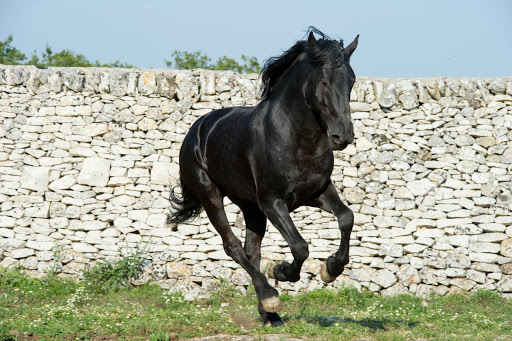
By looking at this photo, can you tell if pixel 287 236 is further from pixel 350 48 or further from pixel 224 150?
pixel 350 48

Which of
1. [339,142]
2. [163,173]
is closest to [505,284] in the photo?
[163,173]

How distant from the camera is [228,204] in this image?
34.9 ft

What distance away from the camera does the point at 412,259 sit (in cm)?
1023

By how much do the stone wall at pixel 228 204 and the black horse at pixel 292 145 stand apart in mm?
4197

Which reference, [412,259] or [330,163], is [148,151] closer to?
[412,259]

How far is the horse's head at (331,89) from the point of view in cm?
485

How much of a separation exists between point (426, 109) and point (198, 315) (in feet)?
18.1

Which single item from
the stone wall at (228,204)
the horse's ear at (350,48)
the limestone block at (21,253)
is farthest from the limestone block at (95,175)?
the horse's ear at (350,48)

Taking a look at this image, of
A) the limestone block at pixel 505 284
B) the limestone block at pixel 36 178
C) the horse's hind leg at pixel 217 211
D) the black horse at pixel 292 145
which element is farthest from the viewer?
the limestone block at pixel 36 178

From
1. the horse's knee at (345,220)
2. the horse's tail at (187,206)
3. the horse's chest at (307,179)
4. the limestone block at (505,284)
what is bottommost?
the limestone block at (505,284)

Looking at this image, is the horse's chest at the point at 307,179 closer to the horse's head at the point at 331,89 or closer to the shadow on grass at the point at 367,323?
the horse's head at the point at 331,89

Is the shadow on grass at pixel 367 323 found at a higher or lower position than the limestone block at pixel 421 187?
lower

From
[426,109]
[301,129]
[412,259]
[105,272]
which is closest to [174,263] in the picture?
[105,272]

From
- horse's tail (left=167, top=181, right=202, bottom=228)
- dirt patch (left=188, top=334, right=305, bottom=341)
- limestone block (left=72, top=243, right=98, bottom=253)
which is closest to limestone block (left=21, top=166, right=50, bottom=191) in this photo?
limestone block (left=72, top=243, right=98, bottom=253)
